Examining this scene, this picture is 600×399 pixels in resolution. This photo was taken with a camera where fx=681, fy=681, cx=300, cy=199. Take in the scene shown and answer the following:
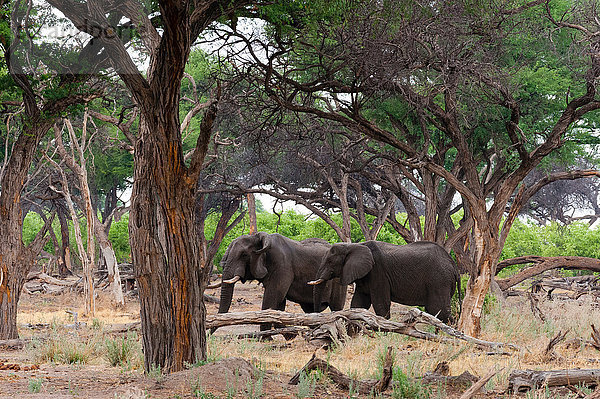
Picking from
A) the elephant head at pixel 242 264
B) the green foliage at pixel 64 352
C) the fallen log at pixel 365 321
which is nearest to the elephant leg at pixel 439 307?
the fallen log at pixel 365 321

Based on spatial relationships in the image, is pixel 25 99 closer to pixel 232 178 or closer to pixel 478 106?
pixel 478 106

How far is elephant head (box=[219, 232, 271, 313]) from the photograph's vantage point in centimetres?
1493

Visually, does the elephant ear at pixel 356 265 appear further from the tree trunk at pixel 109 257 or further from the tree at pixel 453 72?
the tree trunk at pixel 109 257

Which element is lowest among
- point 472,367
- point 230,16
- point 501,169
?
point 472,367

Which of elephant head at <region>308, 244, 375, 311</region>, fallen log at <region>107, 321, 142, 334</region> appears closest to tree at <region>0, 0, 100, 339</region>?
fallen log at <region>107, 321, 142, 334</region>

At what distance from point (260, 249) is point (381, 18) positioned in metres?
5.96

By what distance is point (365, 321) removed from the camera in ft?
37.5

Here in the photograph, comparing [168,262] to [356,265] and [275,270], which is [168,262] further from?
[275,270]

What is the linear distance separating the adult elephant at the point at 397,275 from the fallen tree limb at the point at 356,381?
6.25 m

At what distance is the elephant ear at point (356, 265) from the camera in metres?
14.4

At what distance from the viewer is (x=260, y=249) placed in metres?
15.2

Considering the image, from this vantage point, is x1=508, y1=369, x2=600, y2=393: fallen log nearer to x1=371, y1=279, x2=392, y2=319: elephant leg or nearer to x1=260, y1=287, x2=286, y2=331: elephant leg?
x1=371, y1=279, x2=392, y2=319: elephant leg

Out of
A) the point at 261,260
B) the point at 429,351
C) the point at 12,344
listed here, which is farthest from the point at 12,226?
the point at 429,351

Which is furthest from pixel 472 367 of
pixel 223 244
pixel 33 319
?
pixel 223 244
